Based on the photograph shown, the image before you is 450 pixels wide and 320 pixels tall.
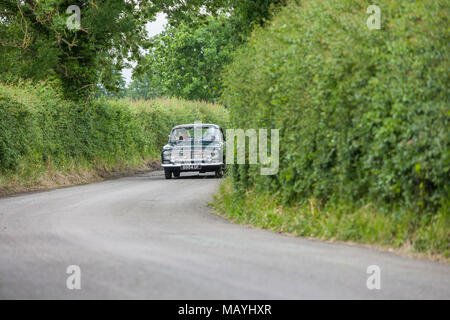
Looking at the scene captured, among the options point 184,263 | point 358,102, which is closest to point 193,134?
point 358,102

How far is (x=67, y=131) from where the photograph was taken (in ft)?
88.8

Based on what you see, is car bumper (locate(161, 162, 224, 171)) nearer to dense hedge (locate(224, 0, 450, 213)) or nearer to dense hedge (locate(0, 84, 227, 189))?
dense hedge (locate(0, 84, 227, 189))

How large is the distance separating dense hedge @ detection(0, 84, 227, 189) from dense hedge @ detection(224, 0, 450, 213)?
38.0ft

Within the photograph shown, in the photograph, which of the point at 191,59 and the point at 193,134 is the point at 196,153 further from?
the point at 191,59

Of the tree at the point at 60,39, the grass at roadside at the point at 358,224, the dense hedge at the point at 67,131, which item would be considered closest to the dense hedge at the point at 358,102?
the grass at roadside at the point at 358,224

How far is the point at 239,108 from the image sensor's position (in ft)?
47.6

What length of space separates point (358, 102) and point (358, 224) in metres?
1.70

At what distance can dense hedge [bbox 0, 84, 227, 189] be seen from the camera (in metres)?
22.4

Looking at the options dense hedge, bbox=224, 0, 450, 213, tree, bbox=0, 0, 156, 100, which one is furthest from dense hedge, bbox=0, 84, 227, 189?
dense hedge, bbox=224, 0, 450, 213

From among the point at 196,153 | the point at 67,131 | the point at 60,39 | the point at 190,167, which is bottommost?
the point at 190,167

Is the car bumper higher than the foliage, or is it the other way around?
the foliage
